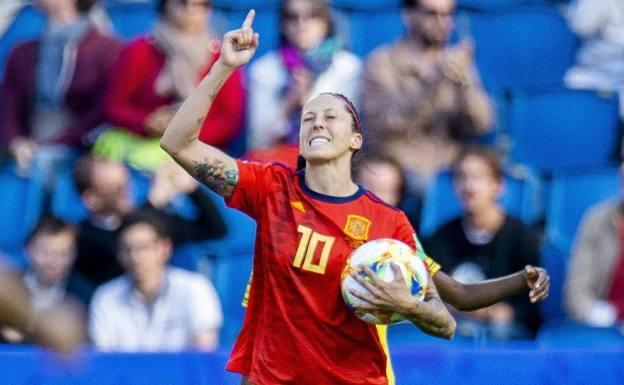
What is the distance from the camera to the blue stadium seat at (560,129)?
28.3 feet

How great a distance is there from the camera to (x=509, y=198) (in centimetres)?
818

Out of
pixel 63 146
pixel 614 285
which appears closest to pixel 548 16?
pixel 614 285

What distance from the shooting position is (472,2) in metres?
9.23

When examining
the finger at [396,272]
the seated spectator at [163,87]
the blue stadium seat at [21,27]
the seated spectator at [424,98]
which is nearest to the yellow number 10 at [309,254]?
the finger at [396,272]

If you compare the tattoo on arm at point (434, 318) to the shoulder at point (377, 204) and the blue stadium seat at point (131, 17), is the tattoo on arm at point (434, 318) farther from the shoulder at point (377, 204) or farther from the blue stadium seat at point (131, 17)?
the blue stadium seat at point (131, 17)

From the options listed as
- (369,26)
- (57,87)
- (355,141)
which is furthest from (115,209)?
(355,141)

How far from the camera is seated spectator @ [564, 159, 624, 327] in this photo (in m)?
7.49

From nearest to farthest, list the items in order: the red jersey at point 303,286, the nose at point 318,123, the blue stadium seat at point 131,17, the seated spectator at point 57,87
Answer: the red jersey at point 303,286 < the nose at point 318,123 < the seated spectator at point 57,87 < the blue stadium seat at point 131,17

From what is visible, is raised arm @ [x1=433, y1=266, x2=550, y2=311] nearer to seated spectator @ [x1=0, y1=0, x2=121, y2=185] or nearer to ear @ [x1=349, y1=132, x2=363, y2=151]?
ear @ [x1=349, y1=132, x2=363, y2=151]

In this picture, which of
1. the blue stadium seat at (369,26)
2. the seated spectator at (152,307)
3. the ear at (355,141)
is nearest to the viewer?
the ear at (355,141)

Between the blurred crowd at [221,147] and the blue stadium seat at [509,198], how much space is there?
21 mm

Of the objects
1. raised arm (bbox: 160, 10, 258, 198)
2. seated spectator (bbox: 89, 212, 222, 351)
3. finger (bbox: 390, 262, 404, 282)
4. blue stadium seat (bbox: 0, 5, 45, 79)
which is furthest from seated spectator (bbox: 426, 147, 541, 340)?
blue stadium seat (bbox: 0, 5, 45, 79)

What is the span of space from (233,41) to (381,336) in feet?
4.02

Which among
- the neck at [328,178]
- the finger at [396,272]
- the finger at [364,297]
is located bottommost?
the finger at [364,297]
